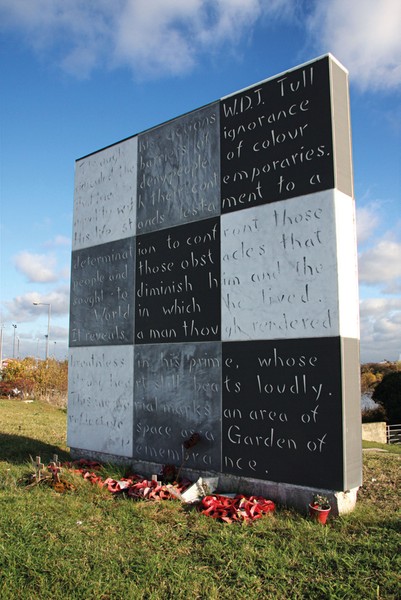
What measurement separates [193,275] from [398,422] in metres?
22.4

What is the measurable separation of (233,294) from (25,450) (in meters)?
4.79

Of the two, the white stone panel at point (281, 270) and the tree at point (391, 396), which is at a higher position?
→ the white stone panel at point (281, 270)

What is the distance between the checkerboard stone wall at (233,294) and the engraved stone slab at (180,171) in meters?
0.02

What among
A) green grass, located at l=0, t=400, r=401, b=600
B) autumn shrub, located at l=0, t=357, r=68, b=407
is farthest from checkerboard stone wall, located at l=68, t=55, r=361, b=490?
autumn shrub, located at l=0, t=357, r=68, b=407

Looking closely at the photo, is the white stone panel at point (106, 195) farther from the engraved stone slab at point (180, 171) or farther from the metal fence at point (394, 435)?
the metal fence at point (394, 435)

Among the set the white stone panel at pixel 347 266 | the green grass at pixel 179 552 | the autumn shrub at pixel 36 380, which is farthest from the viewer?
the autumn shrub at pixel 36 380

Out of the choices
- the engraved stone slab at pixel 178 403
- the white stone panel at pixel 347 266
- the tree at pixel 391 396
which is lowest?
the tree at pixel 391 396

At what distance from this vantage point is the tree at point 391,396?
84.6ft

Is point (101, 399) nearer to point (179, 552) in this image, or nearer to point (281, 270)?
point (281, 270)

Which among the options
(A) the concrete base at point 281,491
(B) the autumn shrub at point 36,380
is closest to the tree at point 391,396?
(B) the autumn shrub at point 36,380

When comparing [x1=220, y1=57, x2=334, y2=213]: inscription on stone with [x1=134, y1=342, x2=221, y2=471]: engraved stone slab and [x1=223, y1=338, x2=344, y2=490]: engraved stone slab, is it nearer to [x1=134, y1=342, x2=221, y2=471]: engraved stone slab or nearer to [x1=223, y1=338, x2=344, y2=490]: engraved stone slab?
[x1=223, y1=338, x2=344, y2=490]: engraved stone slab

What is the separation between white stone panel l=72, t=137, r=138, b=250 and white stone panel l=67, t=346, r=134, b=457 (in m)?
1.81

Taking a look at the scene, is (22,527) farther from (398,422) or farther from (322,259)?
(398,422)

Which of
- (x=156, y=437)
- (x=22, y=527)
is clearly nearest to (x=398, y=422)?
(x=156, y=437)
